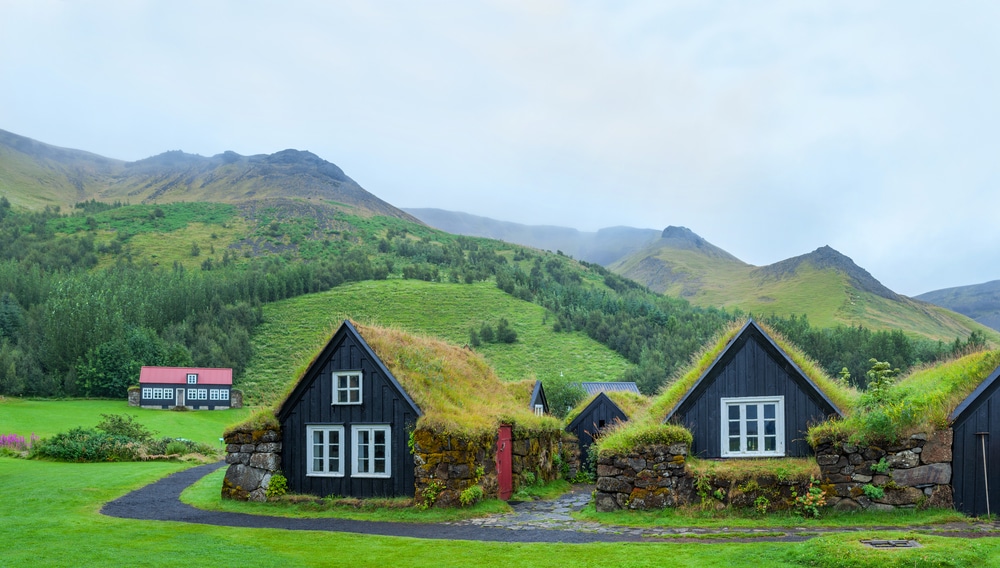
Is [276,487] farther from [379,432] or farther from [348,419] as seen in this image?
[379,432]

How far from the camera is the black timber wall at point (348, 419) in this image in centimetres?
2416

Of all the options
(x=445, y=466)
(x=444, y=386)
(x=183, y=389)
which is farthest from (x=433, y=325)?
(x=445, y=466)

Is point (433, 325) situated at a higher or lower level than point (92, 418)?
higher

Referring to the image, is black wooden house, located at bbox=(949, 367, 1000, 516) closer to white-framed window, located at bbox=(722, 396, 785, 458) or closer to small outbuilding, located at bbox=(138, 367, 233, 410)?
white-framed window, located at bbox=(722, 396, 785, 458)

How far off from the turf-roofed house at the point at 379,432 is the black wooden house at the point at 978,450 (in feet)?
44.5

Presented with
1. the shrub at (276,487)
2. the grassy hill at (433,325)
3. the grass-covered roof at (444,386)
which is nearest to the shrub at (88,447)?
the shrub at (276,487)

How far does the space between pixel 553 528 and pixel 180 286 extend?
4070 inches

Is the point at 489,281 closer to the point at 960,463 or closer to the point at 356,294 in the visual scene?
the point at 356,294

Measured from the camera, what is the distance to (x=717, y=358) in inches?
928

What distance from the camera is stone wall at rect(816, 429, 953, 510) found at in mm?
20016

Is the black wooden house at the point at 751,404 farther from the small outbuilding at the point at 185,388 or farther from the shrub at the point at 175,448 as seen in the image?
the small outbuilding at the point at 185,388

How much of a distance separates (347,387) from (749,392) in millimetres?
13221

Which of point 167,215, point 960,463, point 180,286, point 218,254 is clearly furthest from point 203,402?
point 167,215

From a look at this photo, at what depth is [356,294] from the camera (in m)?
117
